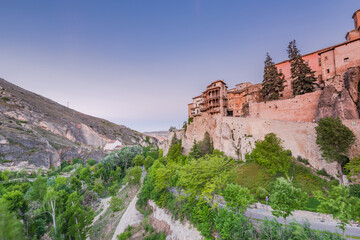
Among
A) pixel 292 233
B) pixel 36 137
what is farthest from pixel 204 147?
pixel 36 137

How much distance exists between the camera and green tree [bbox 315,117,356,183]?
1593 cm

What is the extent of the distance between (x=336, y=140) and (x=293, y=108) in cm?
1222

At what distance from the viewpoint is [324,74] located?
1102 inches

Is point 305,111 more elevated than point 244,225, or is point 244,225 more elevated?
point 305,111

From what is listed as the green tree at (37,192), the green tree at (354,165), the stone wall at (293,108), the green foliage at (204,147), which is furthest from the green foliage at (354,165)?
the green tree at (37,192)

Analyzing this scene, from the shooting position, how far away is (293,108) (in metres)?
26.9

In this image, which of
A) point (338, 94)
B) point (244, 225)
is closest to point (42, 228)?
point (244, 225)

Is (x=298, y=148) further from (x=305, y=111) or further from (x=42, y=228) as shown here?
(x=42, y=228)

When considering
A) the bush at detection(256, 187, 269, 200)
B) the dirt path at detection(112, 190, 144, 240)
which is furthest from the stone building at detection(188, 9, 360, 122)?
the dirt path at detection(112, 190, 144, 240)

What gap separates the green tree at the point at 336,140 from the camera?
15925 millimetres

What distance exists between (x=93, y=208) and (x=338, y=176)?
4255cm

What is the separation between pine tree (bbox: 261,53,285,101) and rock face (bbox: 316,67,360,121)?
9372 mm

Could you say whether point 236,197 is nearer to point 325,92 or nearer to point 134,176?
point 325,92

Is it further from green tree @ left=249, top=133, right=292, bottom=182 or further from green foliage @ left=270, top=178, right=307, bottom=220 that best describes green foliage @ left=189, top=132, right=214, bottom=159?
green foliage @ left=270, top=178, right=307, bottom=220
